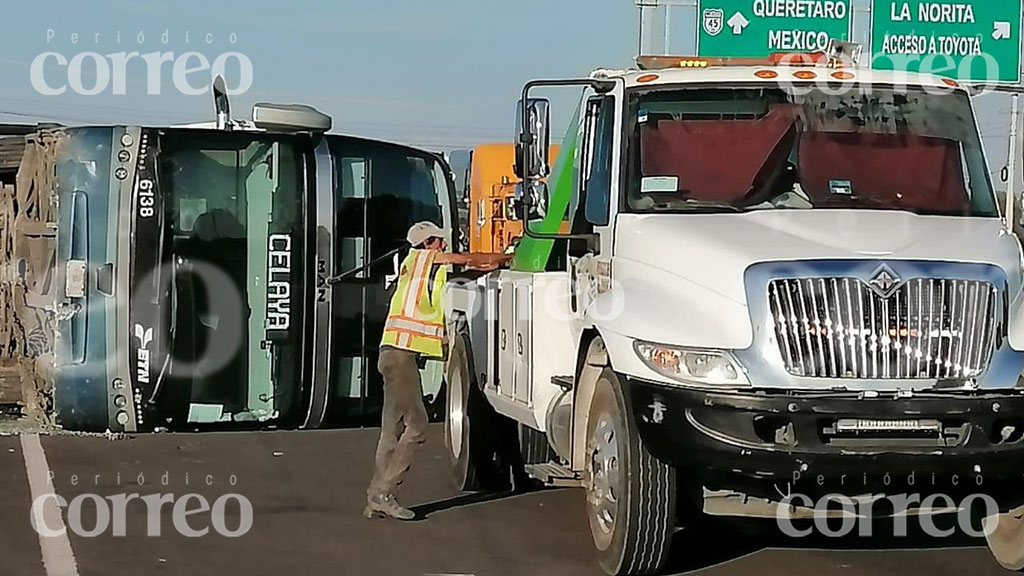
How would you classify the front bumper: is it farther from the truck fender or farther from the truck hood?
the truck fender

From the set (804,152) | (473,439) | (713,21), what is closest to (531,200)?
(804,152)

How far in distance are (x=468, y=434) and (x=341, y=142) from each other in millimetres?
3786

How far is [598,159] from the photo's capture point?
8.60 meters

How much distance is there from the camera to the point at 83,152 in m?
12.9

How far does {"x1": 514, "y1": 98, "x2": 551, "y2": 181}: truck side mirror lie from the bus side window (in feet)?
1.09

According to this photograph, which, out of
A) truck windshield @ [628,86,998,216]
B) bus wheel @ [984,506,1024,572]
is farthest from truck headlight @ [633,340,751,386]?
bus wheel @ [984,506,1024,572]

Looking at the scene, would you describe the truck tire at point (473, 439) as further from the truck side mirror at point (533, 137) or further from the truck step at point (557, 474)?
the truck side mirror at point (533, 137)

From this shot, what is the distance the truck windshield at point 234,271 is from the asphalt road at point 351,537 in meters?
1.36

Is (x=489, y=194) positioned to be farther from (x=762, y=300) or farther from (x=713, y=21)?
(x=762, y=300)

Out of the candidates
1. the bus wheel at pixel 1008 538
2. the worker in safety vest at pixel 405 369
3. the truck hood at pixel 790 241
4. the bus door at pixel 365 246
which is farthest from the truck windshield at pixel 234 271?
the bus wheel at pixel 1008 538

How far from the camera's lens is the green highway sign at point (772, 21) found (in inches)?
811

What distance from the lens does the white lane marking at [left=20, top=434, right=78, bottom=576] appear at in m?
8.22

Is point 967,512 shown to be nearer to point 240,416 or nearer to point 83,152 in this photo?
point 240,416

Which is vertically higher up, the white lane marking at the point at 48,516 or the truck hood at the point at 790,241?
the truck hood at the point at 790,241
